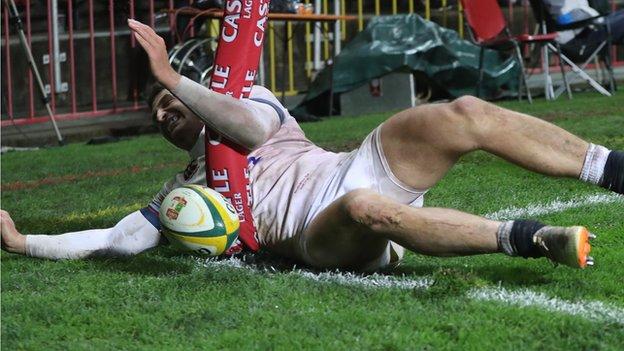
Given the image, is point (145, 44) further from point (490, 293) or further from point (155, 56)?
point (490, 293)

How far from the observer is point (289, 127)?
19.1 feet

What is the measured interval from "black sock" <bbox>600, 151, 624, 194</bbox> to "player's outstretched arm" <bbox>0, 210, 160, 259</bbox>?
6.26ft

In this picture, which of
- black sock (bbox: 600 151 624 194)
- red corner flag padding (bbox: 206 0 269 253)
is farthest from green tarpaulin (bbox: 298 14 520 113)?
black sock (bbox: 600 151 624 194)

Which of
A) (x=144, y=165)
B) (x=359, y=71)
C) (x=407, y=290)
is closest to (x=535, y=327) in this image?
(x=407, y=290)

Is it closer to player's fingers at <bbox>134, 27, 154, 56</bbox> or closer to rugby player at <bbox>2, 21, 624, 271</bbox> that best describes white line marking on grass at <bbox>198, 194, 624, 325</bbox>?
rugby player at <bbox>2, 21, 624, 271</bbox>

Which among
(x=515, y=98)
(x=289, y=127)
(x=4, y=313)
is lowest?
(x=515, y=98)

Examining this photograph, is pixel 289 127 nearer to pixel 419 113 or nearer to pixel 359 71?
pixel 419 113

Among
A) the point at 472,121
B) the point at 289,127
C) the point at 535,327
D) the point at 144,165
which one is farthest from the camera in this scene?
the point at 144,165

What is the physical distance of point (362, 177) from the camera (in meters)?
5.19

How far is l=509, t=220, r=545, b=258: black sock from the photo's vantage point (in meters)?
4.61

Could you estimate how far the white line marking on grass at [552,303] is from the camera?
4.40 m

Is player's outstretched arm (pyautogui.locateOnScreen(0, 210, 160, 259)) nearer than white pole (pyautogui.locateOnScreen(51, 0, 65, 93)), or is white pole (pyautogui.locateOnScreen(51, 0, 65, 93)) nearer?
player's outstretched arm (pyautogui.locateOnScreen(0, 210, 160, 259))

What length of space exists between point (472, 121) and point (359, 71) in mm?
8715

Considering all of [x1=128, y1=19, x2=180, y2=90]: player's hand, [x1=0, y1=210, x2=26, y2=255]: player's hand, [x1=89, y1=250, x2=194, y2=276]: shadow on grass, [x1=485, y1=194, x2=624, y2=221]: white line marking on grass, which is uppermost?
[x1=128, y1=19, x2=180, y2=90]: player's hand
